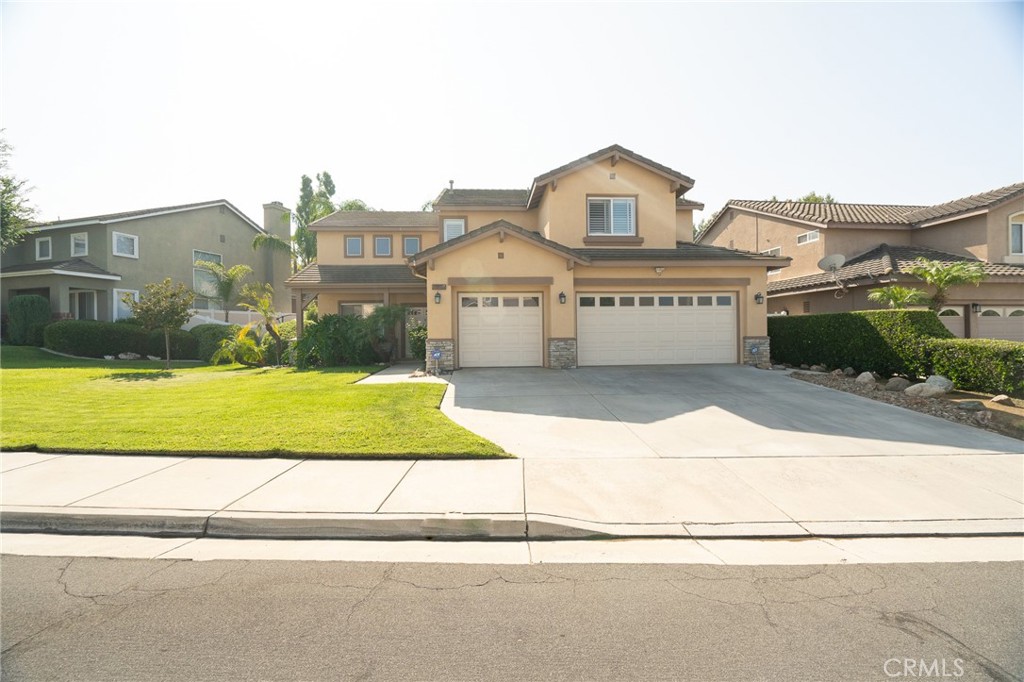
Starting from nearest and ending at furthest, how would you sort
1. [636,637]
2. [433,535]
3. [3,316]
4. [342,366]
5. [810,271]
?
[636,637] → [433,535] → [342,366] → [810,271] → [3,316]

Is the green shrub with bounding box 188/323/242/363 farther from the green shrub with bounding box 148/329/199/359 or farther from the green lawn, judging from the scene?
the green lawn

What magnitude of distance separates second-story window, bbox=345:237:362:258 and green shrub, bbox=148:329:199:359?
805 centimetres

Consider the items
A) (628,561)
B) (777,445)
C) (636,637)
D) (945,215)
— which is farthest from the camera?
(945,215)

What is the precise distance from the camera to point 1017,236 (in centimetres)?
1889

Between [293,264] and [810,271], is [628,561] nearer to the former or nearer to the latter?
[810,271]

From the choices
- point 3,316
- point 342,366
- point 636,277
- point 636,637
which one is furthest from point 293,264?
point 636,637

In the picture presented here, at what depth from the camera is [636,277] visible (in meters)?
15.7

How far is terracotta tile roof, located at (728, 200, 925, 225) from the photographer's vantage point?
20750mm

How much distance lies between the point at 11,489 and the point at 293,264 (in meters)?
31.4

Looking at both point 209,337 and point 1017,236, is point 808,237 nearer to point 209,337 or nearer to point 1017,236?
point 1017,236

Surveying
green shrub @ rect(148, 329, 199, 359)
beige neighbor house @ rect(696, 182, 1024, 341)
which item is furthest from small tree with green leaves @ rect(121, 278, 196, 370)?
beige neighbor house @ rect(696, 182, 1024, 341)

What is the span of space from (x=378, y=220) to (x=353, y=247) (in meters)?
1.78

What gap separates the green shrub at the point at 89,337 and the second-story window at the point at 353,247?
31.0 feet

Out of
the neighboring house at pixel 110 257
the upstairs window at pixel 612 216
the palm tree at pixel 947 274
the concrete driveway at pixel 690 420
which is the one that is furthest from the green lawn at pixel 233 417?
the palm tree at pixel 947 274
